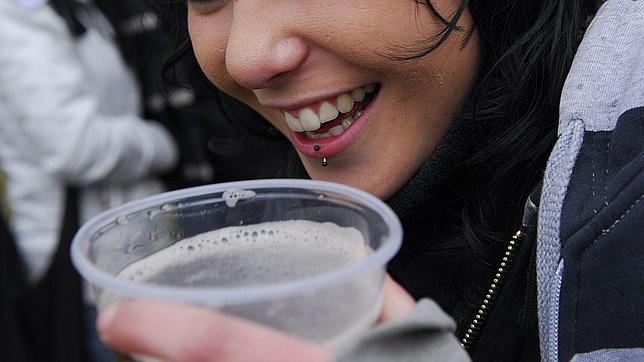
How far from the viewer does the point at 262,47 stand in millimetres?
1051

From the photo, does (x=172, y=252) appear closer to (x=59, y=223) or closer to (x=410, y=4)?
(x=410, y=4)

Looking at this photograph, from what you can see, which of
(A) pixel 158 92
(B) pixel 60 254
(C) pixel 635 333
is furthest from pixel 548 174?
(A) pixel 158 92

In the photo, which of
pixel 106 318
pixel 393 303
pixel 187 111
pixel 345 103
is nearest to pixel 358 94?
pixel 345 103

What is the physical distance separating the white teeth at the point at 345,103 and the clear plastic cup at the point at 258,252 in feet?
0.97

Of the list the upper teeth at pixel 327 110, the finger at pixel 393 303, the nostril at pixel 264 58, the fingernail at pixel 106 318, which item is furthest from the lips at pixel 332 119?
the fingernail at pixel 106 318

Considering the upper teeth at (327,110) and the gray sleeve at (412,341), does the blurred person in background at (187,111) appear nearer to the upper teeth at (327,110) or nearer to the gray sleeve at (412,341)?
the upper teeth at (327,110)

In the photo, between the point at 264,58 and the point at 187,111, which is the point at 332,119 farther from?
the point at 187,111

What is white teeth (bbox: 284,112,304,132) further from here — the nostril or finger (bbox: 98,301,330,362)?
finger (bbox: 98,301,330,362)

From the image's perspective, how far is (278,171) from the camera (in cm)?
165

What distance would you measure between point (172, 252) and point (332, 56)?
1.34ft

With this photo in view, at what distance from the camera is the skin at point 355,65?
41.5 inches

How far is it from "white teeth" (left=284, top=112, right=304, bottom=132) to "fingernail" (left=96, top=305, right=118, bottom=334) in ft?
1.87

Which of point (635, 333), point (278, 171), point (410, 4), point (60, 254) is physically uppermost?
point (410, 4)

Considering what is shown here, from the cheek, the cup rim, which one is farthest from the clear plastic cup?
the cheek
